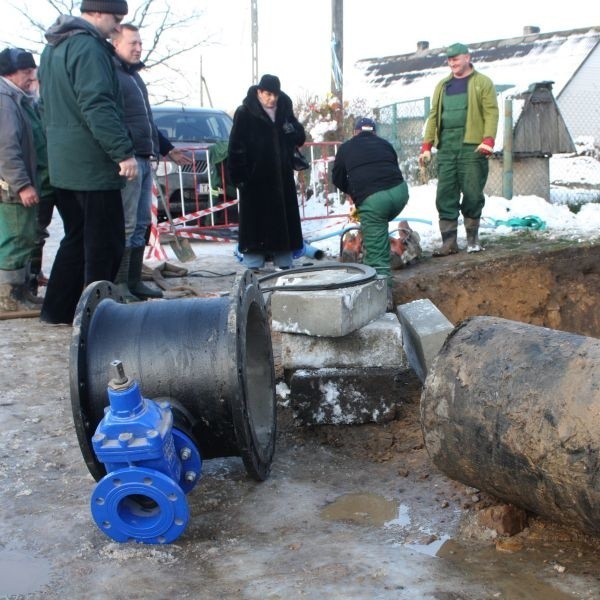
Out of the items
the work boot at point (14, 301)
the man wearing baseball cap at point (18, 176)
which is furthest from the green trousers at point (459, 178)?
the work boot at point (14, 301)

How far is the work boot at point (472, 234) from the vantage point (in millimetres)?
8062

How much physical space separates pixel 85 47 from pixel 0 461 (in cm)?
280

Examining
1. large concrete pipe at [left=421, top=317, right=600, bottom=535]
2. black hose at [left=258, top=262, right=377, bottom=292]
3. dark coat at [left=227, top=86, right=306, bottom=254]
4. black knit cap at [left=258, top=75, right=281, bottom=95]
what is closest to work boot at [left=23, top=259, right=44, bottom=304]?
dark coat at [left=227, top=86, right=306, bottom=254]

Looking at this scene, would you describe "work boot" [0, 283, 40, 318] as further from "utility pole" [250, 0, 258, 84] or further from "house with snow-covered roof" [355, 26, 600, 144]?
"house with snow-covered roof" [355, 26, 600, 144]

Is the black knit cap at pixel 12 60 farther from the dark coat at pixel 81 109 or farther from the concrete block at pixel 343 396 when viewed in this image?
the concrete block at pixel 343 396

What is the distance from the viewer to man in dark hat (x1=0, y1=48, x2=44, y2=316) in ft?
19.4

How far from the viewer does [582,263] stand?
800cm

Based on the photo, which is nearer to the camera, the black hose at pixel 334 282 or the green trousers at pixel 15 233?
the black hose at pixel 334 282

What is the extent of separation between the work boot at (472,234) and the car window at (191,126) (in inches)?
212

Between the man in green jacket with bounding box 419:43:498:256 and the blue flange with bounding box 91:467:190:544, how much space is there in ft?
18.3

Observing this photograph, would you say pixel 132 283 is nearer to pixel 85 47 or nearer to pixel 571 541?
pixel 85 47

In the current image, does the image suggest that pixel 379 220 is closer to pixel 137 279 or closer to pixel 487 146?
pixel 487 146

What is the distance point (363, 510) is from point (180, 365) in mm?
1030

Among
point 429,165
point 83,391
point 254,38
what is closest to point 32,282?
point 83,391
